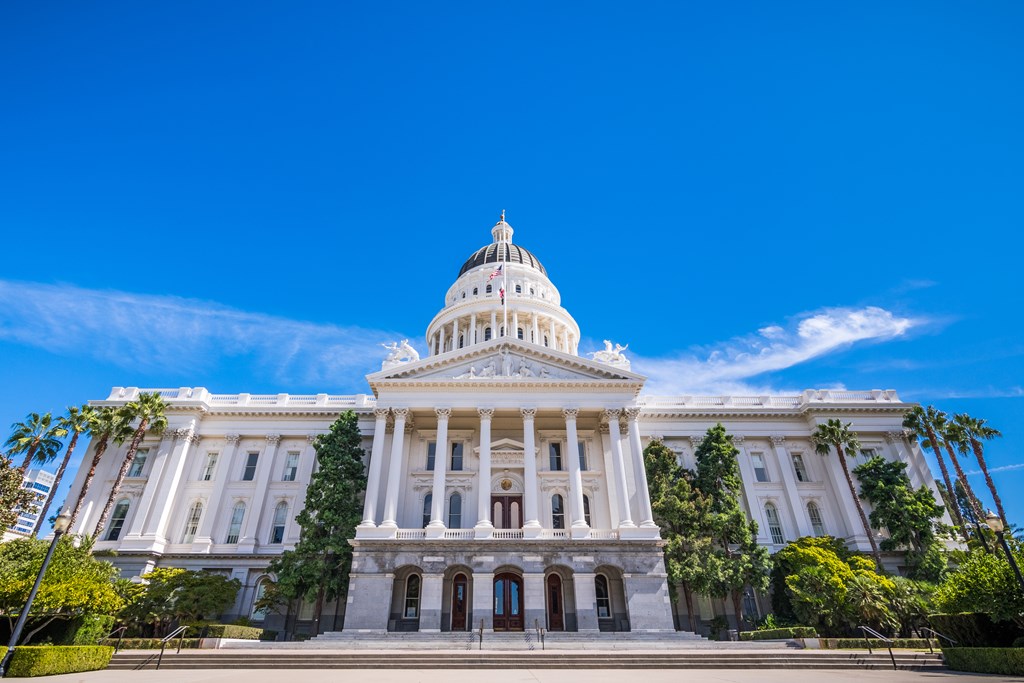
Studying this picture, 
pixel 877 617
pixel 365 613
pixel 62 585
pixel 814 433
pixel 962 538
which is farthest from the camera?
pixel 814 433

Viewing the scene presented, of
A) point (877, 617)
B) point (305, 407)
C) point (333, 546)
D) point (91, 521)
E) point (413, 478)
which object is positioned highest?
point (305, 407)

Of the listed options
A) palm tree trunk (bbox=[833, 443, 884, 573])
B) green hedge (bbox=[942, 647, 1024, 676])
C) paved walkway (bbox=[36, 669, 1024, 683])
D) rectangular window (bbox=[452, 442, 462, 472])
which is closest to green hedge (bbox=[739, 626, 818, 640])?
green hedge (bbox=[942, 647, 1024, 676])

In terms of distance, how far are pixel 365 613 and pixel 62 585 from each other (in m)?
14.1

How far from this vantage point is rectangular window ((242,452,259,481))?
39188 millimetres

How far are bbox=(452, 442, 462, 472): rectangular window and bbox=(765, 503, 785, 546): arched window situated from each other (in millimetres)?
21932

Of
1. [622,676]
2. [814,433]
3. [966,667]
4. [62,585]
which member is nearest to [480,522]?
[622,676]

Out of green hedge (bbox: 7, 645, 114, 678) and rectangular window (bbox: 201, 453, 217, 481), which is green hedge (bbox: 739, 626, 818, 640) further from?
rectangular window (bbox: 201, 453, 217, 481)

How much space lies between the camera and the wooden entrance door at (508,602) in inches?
1175

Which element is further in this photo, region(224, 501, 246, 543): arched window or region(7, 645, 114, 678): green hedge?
region(224, 501, 246, 543): arched window

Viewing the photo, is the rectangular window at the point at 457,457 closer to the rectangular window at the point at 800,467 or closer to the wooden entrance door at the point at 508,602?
the wooden entrance door at the point at 508,602

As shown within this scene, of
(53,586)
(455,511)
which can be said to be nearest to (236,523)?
(455,511)

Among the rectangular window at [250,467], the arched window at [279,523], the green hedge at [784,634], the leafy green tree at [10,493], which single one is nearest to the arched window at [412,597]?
the arched window at [279,523]

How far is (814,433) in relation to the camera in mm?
A: 39250

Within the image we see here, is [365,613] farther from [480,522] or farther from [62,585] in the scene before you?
[62,585]
